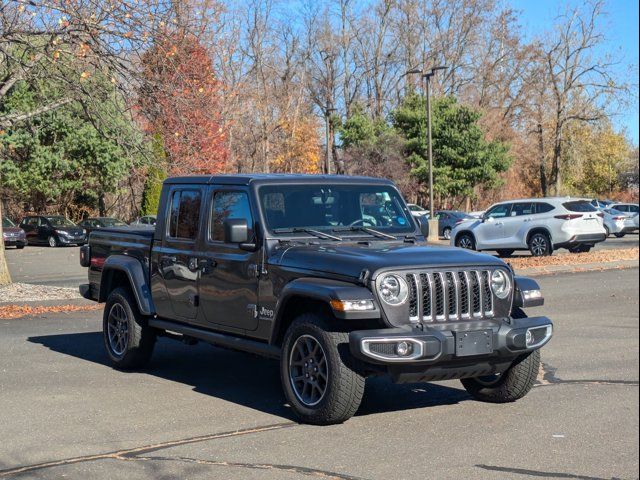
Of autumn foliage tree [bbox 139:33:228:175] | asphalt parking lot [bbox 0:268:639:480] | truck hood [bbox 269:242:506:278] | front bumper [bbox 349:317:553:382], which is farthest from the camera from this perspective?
autumn foliage tree [bbox 139:33:228:175]

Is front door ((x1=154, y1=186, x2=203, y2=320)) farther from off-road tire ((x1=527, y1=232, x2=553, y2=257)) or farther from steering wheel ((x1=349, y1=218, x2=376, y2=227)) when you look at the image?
Answer: off-road tire ((x1=527, y1=232, x2=553, y2=257))

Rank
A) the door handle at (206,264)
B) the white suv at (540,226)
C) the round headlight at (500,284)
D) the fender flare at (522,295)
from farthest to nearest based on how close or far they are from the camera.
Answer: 1. the white suv at (540,226)
2. the door handle at (206,264)
3. the fender flare at (522,295)
4. the round headlight at (500,284)

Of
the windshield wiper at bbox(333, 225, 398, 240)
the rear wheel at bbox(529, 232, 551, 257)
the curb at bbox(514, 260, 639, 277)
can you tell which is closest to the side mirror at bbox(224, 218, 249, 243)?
the windshield wiper at bbox(333, 225, 398, 240)

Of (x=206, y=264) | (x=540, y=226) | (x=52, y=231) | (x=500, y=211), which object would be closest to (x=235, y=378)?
(x=206, y=264)

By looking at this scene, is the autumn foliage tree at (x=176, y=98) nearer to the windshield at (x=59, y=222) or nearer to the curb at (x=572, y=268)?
the curb at (x=572, y=268)

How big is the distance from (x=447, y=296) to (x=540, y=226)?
20269 mm

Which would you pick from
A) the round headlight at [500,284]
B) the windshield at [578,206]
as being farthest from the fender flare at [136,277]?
the windshield at [578,206]

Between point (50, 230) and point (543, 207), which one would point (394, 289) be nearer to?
point (543, 207)

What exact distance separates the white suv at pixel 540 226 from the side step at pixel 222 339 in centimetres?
1884

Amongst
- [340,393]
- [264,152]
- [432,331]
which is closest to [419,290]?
[432,331]

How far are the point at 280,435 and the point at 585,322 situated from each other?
7.49m

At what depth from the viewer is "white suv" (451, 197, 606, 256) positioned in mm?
26391

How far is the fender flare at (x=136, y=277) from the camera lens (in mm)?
9562

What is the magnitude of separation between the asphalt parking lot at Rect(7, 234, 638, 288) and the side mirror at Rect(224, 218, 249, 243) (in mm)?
12506
